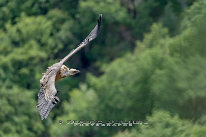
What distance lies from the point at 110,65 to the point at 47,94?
67.0ft

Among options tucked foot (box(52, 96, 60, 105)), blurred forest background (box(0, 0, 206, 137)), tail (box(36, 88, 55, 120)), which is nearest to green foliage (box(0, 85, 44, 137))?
blurred forest background (box(0, 0, 206, 137))

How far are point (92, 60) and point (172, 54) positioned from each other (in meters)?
12.4

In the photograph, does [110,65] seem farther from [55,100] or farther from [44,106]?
[55,100]

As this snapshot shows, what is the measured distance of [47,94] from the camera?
1573cm

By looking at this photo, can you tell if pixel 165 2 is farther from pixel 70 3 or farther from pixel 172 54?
pixel 172 54

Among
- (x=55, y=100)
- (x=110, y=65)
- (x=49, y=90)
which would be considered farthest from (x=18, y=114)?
(x=55, y=100)

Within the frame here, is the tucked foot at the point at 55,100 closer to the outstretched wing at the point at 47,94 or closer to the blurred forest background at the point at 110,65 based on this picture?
the outstretched wing at the point at 47,94

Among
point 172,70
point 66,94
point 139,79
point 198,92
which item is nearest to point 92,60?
point 66,94

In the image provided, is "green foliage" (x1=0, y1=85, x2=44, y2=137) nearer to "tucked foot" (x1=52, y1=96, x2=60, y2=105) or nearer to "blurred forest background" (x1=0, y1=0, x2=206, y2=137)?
"blurred forest background" (x1=0, y1=0, x2=206, y2=137)

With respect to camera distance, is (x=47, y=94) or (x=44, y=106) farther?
(x=47, y=94)

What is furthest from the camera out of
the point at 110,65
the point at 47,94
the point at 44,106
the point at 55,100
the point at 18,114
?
the point at 110,65

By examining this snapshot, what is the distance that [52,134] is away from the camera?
112 feet

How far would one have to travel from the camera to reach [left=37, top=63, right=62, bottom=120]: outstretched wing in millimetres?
15258

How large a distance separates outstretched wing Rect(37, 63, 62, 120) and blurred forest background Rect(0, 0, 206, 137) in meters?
5.32
